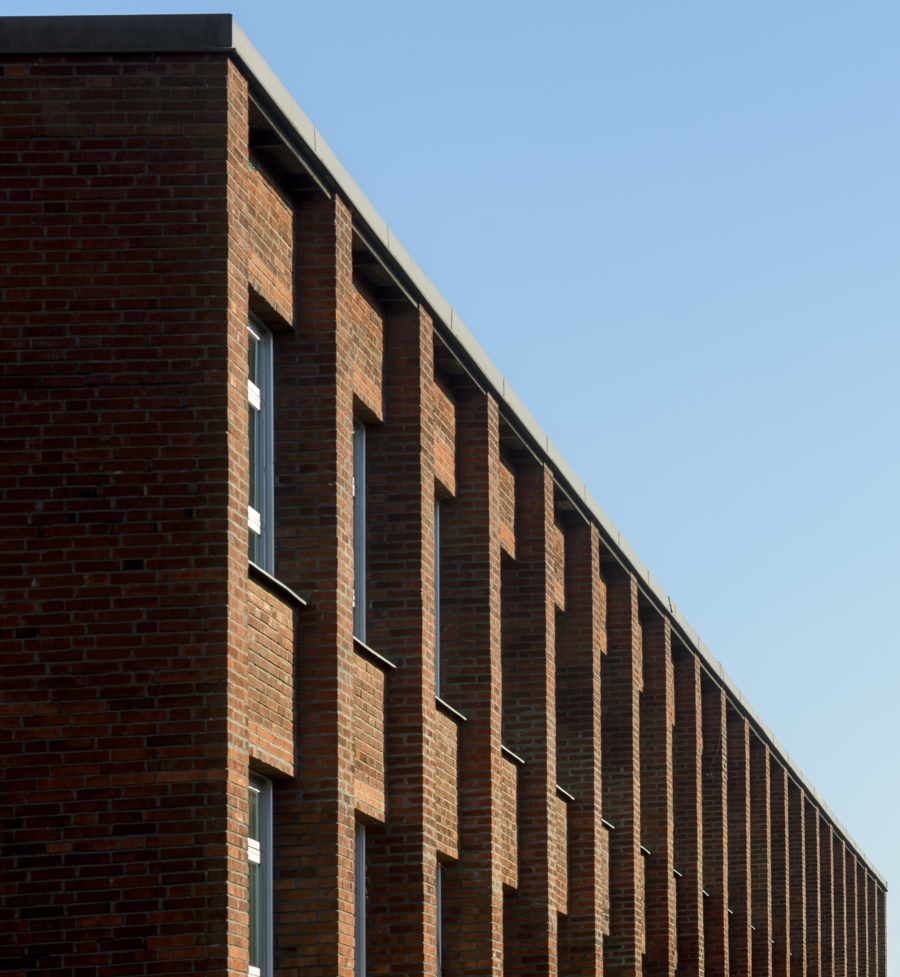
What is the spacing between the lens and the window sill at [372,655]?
15625 millimetres

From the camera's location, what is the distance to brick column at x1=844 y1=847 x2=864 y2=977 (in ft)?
181

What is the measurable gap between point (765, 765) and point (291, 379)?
2717 cm

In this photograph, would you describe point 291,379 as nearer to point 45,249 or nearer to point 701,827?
point 45,249

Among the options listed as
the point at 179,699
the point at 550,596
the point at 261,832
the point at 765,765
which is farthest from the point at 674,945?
the point at 179,699

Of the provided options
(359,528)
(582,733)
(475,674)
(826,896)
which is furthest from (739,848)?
(359,528)

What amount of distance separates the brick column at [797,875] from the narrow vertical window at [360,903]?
2938 cm

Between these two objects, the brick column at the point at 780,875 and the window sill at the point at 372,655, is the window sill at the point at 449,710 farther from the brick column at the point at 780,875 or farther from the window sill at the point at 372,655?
the brick column at the point at 780,875

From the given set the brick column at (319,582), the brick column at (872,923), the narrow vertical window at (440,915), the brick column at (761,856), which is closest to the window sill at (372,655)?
the brick column at (319,582)

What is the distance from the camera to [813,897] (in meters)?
46.8

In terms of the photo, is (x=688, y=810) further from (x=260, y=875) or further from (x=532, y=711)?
(x=260, y=875)

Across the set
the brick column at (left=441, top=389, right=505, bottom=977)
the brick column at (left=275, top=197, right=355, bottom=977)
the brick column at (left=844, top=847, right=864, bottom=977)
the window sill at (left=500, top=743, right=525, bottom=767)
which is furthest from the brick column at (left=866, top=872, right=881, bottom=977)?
the brick column at (left=275, top=197, right=355, bottom=977)

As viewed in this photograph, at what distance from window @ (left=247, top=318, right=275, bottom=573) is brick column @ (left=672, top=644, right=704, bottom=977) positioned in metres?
18.4

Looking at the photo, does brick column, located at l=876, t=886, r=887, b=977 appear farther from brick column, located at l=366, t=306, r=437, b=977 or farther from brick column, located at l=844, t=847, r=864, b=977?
brick column, located at l=366, t=306, r=437, b=977

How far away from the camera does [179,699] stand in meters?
12.0
